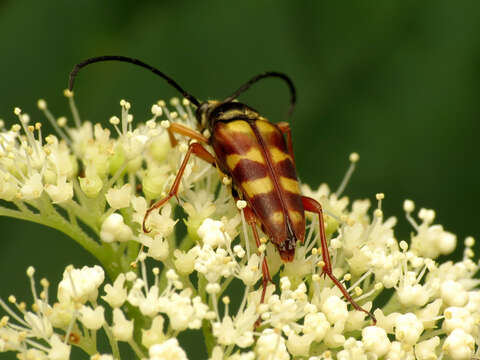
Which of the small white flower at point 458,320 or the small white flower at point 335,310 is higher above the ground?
the small white flower at point 335,310

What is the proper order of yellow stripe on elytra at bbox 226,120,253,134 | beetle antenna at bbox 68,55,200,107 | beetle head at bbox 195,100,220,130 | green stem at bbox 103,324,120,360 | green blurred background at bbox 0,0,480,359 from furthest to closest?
green blurred background at bbox 0,0,480,359, beetle head at bbox 195,100,220,130, yellow stripe on elytra at bbox 226,120,253,134, beetle antenna at bbox 68,55,200,107, green stem at bbox 103,324,120,360

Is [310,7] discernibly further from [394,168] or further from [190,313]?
[190,313]

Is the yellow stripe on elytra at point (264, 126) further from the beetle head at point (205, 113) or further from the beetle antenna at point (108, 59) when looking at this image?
the beetle antenna at point (108, 59)

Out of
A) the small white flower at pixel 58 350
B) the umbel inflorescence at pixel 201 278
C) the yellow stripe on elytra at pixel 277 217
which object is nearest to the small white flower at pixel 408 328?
the umbel inflorescence at pixel 201 278

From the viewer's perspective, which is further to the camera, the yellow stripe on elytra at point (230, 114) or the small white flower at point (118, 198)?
the yellow stripe on elytra at point (230, 114)

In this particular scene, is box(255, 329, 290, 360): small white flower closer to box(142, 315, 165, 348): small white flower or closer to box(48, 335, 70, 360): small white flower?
box(142, 315, 165, 348): small white flower

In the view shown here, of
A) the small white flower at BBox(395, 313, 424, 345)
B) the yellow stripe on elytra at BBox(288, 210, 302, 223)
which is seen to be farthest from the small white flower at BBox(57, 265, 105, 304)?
the small white flower at BBox(395, 313, 424, 345)

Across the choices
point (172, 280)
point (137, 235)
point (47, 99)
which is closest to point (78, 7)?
point (47, 99)

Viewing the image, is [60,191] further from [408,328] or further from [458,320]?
[458,320]
